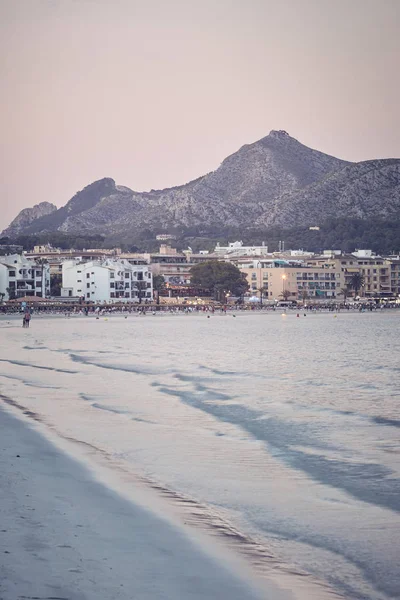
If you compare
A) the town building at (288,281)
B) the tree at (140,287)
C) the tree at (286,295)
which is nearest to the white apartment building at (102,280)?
the tree at (140,287)

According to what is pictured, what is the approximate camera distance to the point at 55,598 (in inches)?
306

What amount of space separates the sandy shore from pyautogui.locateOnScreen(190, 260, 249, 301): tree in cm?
14825

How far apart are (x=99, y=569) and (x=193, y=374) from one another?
25.9 meters

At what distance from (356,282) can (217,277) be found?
1613 inches

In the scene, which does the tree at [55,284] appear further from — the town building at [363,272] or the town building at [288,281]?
the town building at [363,272]

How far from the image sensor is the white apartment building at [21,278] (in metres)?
140

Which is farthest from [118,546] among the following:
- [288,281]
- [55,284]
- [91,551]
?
[288,281]

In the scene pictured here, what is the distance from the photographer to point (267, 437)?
18.6m

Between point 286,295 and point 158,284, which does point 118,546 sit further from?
point 286,295

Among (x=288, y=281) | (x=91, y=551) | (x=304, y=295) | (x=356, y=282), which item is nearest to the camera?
(x=91, y=551)

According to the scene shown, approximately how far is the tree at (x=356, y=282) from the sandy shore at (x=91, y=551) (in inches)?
7019

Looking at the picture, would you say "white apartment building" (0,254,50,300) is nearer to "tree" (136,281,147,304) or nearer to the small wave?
"tree" (136,281,147,304)

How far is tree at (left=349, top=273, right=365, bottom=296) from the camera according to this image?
616 ft

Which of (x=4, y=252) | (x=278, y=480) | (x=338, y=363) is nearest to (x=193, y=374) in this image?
(x=338, y=363)
